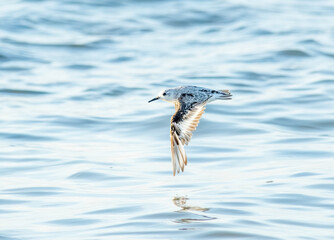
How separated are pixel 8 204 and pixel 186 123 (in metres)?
2.15

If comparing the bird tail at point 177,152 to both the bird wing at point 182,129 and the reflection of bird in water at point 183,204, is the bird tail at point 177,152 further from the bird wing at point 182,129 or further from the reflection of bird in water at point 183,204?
the reflection of bird in water at point 183,204

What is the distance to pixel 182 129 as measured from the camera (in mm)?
8008

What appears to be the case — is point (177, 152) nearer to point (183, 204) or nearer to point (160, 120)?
point (183, 204)

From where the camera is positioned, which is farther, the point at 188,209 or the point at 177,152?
the point at 177,152

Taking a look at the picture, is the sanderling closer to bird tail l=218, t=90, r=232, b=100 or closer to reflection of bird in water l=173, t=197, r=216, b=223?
bird tail l=218, t=90, r=232, b=100

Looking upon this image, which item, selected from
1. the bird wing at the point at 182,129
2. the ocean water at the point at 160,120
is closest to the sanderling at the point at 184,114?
the bird wing at the point at 182,129

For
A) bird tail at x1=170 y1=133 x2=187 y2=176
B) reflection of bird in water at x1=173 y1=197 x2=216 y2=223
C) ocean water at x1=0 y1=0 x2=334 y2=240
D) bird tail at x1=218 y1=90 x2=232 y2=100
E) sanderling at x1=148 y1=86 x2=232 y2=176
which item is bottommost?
ocean water at x1=0 y1=0 x2=334 y2=240

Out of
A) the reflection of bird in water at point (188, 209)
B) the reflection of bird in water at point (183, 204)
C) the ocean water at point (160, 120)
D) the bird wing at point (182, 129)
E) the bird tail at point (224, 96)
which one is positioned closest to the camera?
the reflection of bird in water at point (188, 209)

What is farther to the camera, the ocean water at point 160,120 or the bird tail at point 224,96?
the bird tail at point 224,96

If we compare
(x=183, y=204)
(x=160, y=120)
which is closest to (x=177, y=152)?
(x=183, y=204)

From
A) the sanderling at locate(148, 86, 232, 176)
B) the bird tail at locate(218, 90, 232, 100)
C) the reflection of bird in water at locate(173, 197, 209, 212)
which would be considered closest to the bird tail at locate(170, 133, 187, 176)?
the sanderling at locate(148, 86, 232, 176)

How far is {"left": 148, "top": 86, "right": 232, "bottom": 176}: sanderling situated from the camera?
8.01 meters

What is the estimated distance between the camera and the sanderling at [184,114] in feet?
26.3

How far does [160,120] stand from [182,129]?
16.4ft
